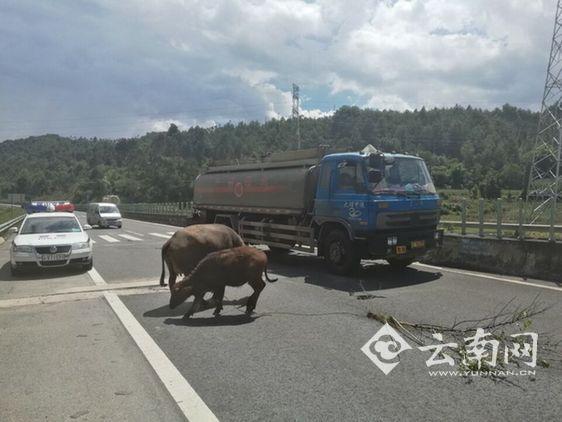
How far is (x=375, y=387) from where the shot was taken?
4.60 m

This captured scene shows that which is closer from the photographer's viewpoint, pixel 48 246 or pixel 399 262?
pixel 48 246

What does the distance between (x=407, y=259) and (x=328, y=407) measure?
794cm

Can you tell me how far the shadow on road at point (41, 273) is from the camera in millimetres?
11508

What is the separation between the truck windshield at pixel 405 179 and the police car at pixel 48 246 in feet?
22.4

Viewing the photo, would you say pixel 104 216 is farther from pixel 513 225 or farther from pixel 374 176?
pixel 513 225

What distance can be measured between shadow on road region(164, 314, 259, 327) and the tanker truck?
149 inches

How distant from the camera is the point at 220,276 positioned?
7.27 m

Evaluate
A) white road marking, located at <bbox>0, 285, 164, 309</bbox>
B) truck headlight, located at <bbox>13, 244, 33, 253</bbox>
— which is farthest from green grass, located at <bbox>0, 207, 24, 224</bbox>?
white road marking, located at <bbox>0, 285, 164, 309</bbox>

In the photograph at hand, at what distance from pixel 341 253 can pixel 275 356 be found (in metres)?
5.53

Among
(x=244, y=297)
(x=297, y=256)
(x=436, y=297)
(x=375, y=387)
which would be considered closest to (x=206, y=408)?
(x=375, y=387)

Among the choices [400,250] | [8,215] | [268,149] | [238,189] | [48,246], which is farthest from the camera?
[268,149]

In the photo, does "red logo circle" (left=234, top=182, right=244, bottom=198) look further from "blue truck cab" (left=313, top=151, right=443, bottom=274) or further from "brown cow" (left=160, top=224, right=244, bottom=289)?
"brown cow" (left=160, top=224, right=244, bottom=289)

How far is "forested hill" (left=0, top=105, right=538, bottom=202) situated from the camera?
293 feet

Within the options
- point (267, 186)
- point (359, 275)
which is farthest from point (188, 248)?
point (267, 186)
